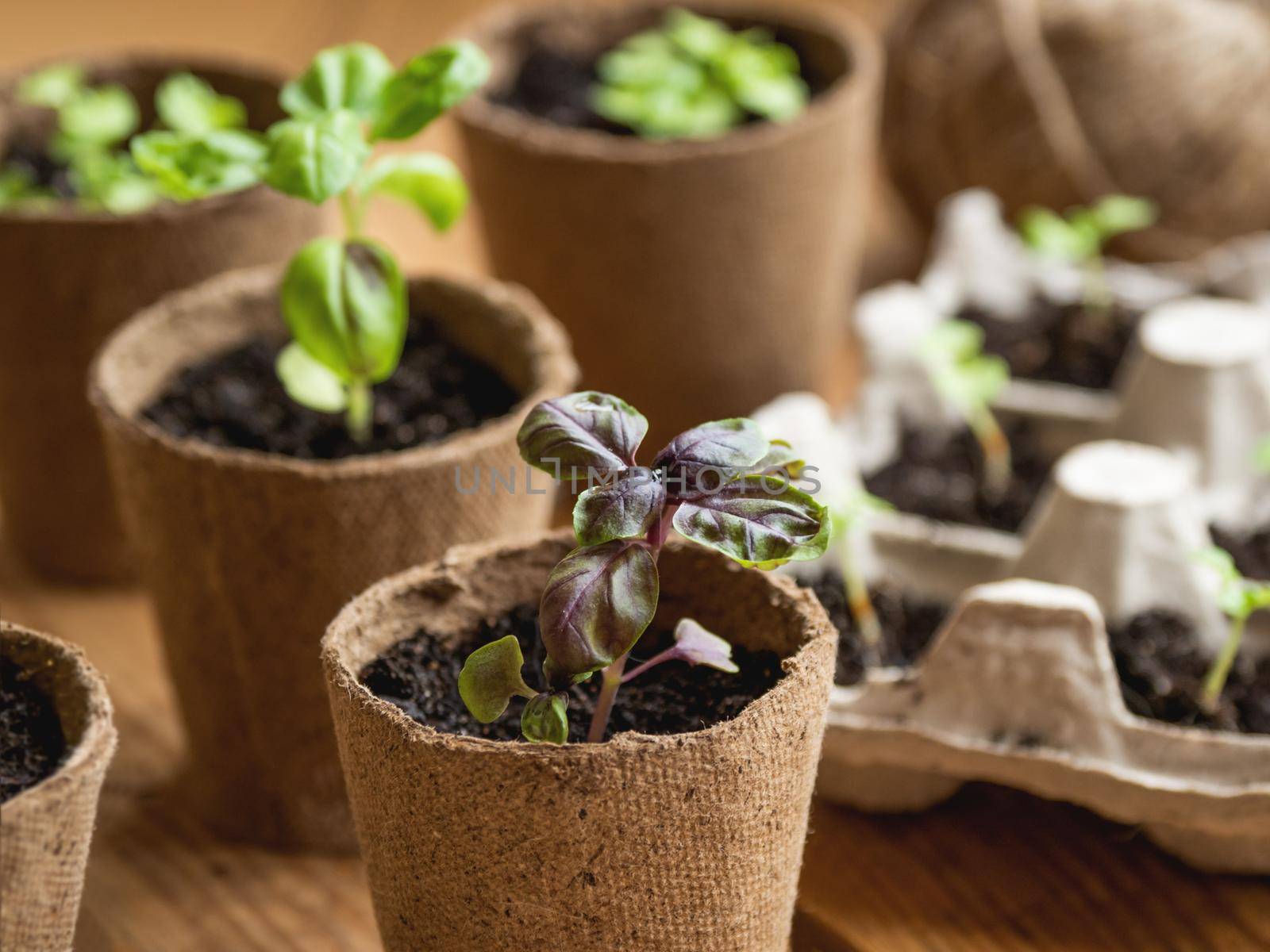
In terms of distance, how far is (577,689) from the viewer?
0.74 metres

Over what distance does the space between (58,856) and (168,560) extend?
32 centimetres

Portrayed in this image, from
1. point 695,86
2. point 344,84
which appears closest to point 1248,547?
point 695,86

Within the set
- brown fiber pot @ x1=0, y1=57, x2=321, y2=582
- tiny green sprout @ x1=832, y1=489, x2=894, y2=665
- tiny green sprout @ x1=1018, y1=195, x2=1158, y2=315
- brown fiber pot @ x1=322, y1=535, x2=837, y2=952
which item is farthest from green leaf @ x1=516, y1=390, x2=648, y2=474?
tiny green sprout @ x1=1018, y1=195, x2=1158, y2=315

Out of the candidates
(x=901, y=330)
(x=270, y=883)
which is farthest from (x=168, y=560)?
(x=901, y=330)

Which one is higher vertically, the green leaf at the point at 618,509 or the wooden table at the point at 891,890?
the green leaf at the point at 618,509

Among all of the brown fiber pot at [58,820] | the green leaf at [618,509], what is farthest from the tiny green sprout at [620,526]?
the brown fiber pot at [58,820]

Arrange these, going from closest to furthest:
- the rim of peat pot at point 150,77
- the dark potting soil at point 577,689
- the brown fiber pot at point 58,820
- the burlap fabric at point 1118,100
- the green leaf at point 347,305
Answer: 1. the brown fiber pot at point 58,820
2. the dark potting soil at point 577,689
3. the green leaf at point 347,305
4. the rim of peat pot at point 150,77
5. the burlap fabric at point 1118,100

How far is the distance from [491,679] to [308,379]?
328mm

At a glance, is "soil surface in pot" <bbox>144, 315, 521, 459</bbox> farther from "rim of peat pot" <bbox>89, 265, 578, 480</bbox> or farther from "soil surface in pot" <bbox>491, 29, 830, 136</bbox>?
"soil surface in pot" <bbox>491, 29, 830, 136</bbox>

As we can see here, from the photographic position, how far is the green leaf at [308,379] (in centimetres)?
91

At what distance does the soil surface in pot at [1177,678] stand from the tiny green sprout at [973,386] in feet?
0.74

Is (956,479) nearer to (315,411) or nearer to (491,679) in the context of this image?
(315,411)

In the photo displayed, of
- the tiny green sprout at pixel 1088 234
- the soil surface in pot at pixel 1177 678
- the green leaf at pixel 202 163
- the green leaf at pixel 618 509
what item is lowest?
the soil surface in pot at pixel 1177 678

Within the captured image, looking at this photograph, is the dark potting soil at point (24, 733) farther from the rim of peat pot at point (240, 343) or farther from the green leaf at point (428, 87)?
the green leaf at point (428, 87)
